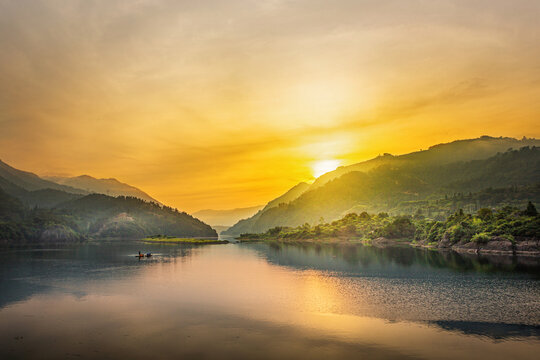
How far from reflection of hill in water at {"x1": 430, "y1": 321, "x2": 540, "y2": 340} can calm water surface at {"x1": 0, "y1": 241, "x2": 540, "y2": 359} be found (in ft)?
0.37

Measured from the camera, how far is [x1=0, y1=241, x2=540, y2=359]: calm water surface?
3641cm

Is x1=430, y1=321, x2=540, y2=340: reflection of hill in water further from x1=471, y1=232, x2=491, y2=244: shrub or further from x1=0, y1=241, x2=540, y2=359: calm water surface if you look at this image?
x1=471, y1=232, x2=491, y2=244: shrub

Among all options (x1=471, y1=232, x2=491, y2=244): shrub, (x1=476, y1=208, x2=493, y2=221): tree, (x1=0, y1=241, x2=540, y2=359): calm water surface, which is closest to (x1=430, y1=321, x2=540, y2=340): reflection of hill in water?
(x1=0, y1=241, x2=540, y2=359): calm water surface

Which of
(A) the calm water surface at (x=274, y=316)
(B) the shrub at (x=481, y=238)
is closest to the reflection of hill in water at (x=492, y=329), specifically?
(A) the calm water surface at (x=274, y=316)

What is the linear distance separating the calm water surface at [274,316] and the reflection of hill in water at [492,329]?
0.11 m

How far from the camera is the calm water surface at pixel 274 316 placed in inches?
1433

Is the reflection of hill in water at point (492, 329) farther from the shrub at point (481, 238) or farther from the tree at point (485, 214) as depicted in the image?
the tree at point (485, 214)

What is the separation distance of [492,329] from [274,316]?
2667cm

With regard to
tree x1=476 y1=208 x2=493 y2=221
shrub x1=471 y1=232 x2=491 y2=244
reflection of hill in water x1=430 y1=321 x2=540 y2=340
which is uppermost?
tree x1=476 y1=208 x2=493 y2=221

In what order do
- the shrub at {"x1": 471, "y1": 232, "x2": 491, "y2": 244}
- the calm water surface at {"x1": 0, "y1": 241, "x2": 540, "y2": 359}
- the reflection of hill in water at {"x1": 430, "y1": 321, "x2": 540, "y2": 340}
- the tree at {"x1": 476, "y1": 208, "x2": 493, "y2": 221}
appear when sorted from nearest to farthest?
the calm water surface at {"x1": 0, "y1": 241, "x2": 540, "y2": 359}, the reflection of hill in water at {"x1": 430, "y1": 321, "x2": 540, "y2": 340}, the shrub at {"x1": 471, "y1": 232, "x2": 491, "y2": 244}, the tree at {"x1": 476, "y1": 208, "x2": 493, "y2": 221}

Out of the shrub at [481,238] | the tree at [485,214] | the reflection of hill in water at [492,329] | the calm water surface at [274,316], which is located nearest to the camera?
the calm water surface at [274,316]

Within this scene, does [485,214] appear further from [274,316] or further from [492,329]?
[274,316]

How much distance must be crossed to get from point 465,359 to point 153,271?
8517 cm

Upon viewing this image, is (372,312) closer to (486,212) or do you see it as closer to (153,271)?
(153,271)
